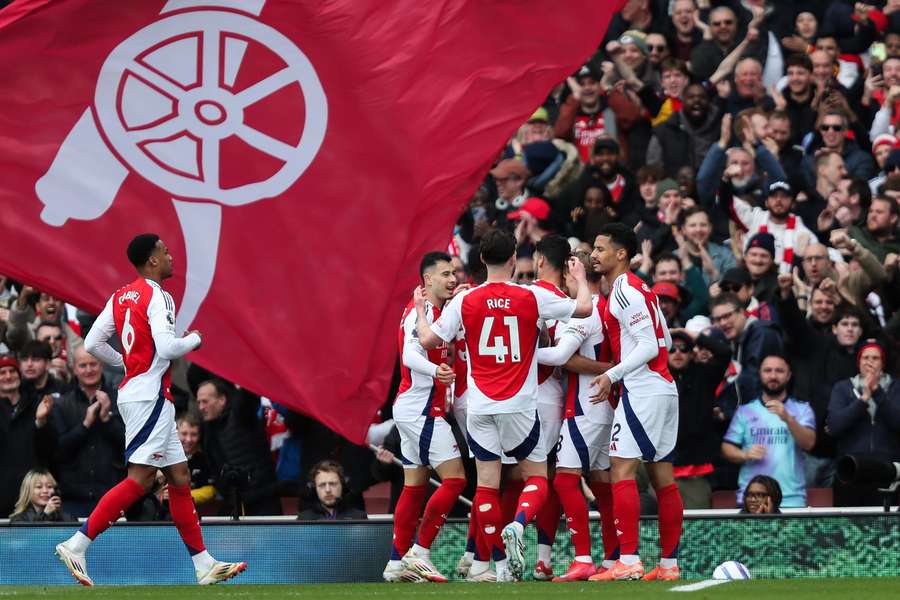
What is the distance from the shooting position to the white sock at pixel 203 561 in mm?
11172

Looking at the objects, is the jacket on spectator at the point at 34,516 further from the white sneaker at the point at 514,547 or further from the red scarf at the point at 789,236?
the red scarf at the point at 789,236

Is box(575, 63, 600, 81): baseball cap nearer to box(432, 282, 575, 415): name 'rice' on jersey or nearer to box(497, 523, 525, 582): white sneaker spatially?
box(432, 282, 575, 415): name 'rice' on jersey

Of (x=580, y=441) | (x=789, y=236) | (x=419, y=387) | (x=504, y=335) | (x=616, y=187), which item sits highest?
(x=616, y=187)

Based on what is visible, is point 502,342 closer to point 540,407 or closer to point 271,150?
point 540,407

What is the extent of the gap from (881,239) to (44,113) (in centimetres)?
645

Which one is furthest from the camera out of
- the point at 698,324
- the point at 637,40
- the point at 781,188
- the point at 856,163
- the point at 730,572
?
the point at 637,40

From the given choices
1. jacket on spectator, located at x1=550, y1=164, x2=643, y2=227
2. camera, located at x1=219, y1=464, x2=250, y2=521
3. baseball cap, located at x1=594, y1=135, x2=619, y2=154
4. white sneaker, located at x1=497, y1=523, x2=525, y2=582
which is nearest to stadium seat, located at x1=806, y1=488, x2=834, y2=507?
white sneaker, located at x1=497, y1=523, x2=525, y2=582

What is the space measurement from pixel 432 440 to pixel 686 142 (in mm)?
6598

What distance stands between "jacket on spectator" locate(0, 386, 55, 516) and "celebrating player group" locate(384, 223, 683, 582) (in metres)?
3.37

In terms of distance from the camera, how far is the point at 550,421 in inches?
454

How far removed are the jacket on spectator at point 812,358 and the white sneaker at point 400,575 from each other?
3.67 meters

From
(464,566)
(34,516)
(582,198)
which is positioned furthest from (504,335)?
(582,198)

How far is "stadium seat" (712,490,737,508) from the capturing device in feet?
43.6

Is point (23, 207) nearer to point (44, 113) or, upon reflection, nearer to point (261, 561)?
point (44, 113)
